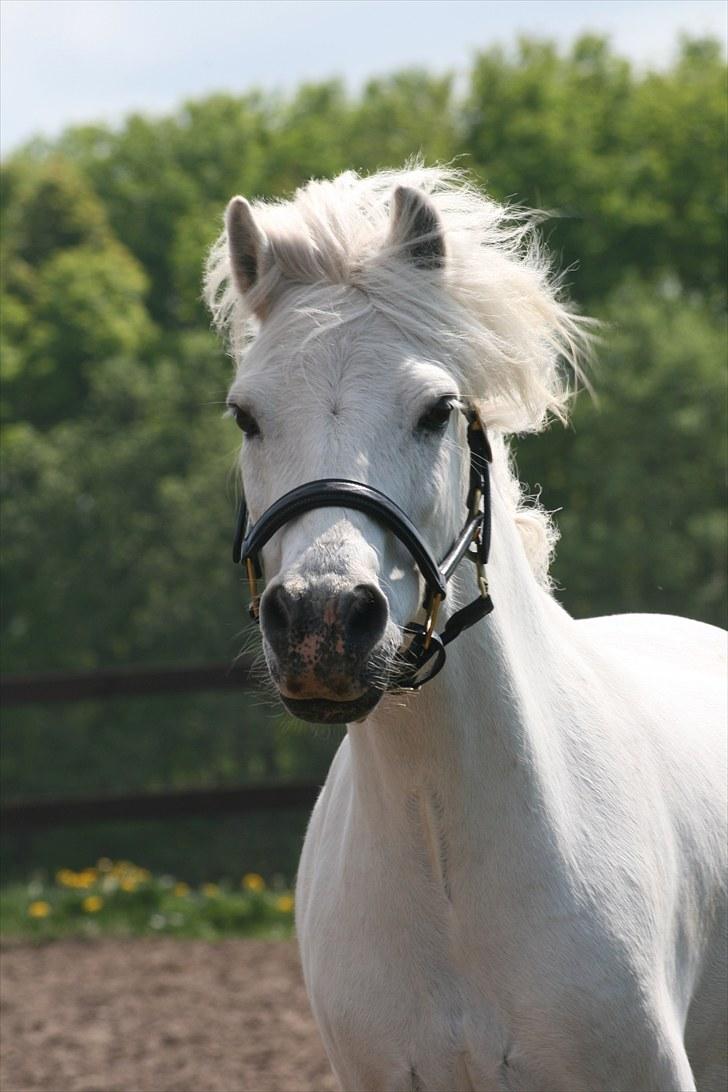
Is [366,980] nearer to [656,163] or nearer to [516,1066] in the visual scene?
[516,1066]

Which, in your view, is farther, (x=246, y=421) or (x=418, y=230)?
(x=418, y=230)

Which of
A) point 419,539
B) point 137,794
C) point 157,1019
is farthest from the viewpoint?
point 137,794

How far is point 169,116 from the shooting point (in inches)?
1411

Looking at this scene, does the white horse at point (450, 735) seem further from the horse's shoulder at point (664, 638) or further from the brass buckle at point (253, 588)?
the horse's shoulder at point (664, 638)

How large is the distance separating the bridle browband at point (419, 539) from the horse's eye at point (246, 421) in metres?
0.17

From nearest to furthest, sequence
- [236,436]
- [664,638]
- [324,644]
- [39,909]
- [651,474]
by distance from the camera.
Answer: [324,644] → [664,638] → [39,909] → [651,474] → [236,436]

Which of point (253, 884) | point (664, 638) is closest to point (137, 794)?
point (253, 884)

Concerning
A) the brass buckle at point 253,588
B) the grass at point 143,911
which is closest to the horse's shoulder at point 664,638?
the brass buckle at point 253,588

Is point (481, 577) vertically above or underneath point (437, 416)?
underneath

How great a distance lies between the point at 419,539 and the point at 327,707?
0.32 metres

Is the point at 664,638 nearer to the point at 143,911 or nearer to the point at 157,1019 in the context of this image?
the point at 157,1019

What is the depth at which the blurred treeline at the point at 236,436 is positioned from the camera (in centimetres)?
2277

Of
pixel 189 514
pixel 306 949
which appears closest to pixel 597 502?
pixel 189 514

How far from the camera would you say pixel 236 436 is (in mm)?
24125
